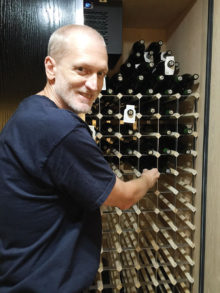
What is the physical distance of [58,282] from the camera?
615mm

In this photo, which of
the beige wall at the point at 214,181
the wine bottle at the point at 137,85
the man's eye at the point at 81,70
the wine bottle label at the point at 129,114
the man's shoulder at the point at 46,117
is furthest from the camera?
the wine bottle at the point at 137,85

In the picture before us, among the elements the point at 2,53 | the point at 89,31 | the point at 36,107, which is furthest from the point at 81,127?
the point at 2,53

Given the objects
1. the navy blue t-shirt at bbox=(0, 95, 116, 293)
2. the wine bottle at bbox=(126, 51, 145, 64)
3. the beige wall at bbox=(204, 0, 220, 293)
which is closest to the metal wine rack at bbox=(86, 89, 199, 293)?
the beige wall at bbox=(204, 0, 220, 293)

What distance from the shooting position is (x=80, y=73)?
2.16 ft

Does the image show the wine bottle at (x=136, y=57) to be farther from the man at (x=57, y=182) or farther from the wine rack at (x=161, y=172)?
the man at (x=57, y=182)

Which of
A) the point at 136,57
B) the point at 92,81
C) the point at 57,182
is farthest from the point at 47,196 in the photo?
the point at 136,57

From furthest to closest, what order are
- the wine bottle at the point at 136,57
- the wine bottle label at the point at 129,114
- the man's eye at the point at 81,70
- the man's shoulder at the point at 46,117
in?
the wine bottle at the point at 136,57 → the wine bottle label at the point at 129,114 → the man's eye at the point at 81,70 → the man's shoulder at the point at 46,117

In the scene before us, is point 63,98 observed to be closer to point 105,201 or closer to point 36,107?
point 36,107

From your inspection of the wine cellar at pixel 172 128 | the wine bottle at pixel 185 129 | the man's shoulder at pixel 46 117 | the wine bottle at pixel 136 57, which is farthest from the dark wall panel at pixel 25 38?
the wine bottle at pixel 185 129

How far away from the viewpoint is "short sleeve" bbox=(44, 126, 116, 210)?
550 mm

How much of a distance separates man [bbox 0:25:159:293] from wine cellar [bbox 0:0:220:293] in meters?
0.46

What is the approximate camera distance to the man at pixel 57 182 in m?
0.56

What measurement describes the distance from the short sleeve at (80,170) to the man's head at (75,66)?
16 cm

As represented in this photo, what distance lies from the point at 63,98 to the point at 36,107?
0.12 m
